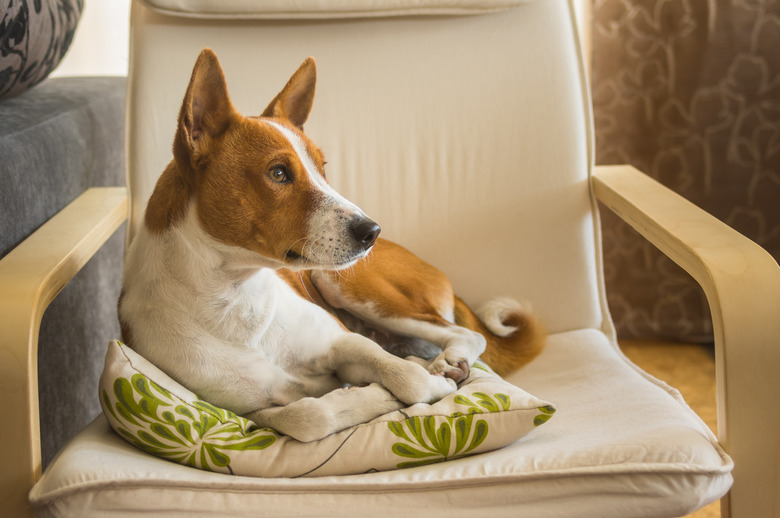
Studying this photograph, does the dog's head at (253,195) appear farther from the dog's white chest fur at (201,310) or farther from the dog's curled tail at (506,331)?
the dog's curled tail at (506,331)

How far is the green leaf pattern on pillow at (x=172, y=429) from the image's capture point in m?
1.04

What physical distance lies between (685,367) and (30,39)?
6.71 ft

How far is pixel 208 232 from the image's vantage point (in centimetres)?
113

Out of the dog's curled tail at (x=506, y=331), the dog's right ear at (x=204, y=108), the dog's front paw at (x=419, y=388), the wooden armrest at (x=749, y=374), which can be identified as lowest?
the dog's curled tail at (x=506, y=331)

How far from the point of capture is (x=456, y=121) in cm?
167

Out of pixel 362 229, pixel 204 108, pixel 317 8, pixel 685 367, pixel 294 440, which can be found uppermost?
pixel 317 8

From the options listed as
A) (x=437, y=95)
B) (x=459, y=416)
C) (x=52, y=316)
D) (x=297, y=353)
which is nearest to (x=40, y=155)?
(x=52, y=316)

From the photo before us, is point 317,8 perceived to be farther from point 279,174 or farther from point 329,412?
point 329,412

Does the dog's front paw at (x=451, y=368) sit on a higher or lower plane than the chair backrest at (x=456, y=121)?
lower

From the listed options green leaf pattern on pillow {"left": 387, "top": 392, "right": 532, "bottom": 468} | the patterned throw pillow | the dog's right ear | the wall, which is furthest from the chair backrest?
the wall

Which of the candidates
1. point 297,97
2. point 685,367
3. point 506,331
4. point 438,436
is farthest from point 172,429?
point 685,367

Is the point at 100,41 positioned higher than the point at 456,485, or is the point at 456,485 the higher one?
the point at 100,41

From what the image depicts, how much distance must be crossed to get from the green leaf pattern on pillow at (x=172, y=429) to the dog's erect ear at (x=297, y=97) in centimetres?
51

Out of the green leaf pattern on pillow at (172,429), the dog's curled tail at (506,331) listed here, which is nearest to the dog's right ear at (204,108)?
the green leaf pattern on pillow at (172,429)
